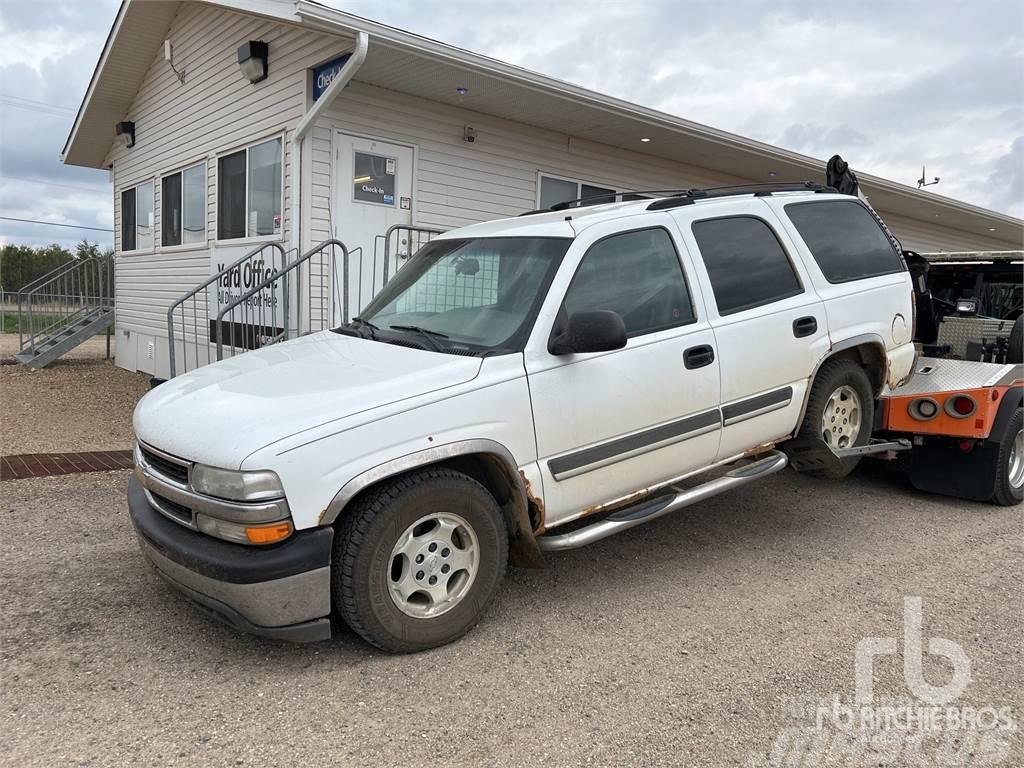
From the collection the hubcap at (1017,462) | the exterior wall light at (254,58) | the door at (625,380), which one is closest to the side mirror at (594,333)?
the door at (625,380)

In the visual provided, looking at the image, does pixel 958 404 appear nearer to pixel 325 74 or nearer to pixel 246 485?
pixel 246 485

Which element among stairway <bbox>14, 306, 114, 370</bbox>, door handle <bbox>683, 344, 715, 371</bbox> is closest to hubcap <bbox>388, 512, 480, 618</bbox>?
door handle <bbox>683, 344, 715, 371</bbox>

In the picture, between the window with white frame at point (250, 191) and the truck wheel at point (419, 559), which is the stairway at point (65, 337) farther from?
the truck wheel at point (419, 559)

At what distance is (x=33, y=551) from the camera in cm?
439

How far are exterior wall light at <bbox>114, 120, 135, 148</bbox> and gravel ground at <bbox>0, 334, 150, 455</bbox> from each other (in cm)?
392

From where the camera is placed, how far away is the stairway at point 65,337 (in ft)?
42.0

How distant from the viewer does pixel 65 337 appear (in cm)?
1337

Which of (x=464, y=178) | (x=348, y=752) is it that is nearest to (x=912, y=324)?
(x=348, y=752)

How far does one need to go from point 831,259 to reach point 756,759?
3.25 meters

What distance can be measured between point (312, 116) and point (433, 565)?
5848 millimetres

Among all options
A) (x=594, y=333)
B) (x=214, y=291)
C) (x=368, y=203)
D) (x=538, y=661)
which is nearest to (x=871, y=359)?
(x=594, y=333)

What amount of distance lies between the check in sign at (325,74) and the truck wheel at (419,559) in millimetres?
5593

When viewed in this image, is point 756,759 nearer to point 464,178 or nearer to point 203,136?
point 464,178

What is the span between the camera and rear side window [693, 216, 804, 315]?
4.21 m
